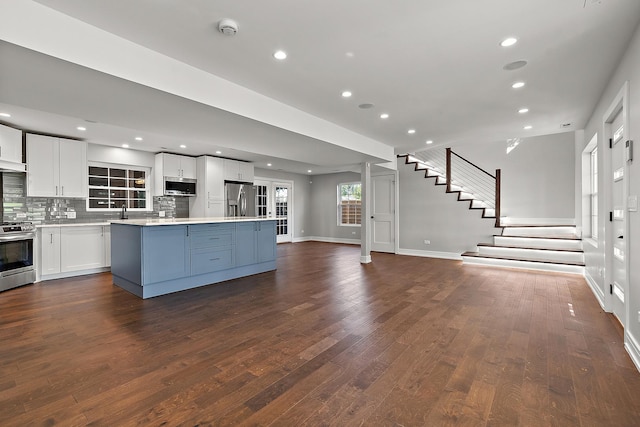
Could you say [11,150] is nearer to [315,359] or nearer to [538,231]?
[315,359]

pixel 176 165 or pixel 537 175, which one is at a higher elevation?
pixel 176 165

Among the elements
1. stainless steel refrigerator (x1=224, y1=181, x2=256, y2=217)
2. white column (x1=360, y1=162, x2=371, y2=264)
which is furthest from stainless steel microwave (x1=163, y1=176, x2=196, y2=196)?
white column (x1=360, y1=162, x2=371, y2=264)

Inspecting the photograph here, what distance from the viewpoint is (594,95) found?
11.9ft

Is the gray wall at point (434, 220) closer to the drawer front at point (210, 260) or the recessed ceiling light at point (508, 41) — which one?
the drawer front at point (210, 260)

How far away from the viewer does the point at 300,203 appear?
35.0 ft

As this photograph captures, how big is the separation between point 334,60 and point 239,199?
220 inches

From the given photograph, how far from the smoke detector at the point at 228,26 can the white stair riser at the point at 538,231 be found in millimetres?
6687

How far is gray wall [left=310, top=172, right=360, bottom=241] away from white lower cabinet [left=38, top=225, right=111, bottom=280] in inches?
258

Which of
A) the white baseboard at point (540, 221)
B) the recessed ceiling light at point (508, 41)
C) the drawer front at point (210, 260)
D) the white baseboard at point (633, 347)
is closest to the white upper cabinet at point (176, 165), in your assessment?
the drawer front at point (210, 260)

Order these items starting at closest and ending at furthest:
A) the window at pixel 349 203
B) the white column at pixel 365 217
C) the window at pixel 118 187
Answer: the window at pixel 118 187 < the white column at pixel 365 217 < the window at pixel 349 203

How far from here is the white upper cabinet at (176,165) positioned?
667 centimetres

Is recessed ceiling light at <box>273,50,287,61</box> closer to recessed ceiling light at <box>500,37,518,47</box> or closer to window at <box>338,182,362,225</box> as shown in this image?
recessed ceiling light at <box>500,37,518,47</box>

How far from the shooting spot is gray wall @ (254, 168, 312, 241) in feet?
34.3

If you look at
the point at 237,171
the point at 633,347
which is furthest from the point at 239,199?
the point at 633,347
